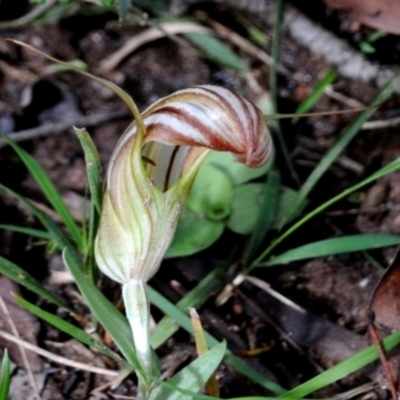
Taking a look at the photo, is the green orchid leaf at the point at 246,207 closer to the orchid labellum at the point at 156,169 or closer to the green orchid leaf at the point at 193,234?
the green orchid leaf at the point at 193,234

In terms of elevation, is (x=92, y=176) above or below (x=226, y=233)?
above

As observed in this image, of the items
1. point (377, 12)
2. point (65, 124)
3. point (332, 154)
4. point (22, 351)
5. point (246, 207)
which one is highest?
point (377, 12)

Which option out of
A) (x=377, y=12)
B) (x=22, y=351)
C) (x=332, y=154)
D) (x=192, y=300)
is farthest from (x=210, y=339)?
(x=377, y=12)

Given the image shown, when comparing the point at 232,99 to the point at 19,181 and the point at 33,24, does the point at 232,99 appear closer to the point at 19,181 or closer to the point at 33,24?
the point at 19,181

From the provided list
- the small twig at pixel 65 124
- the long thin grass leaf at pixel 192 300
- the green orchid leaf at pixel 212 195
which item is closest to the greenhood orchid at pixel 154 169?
the long thin grass leaf at pixel 192 300

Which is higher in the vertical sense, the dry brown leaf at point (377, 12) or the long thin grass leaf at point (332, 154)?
the dry brown leaf at point (377, 12)

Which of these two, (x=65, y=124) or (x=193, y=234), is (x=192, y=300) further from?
(x=65, y=124)

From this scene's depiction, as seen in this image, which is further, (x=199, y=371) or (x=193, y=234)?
(x=193, y=234)
